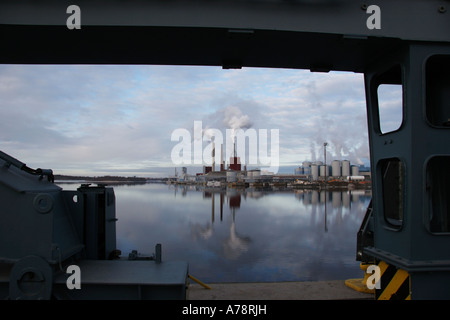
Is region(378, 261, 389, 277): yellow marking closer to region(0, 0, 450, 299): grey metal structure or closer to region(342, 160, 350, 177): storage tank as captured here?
region(0, 0, 450, 299): grey metal structure

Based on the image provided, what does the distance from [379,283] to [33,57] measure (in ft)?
20.8

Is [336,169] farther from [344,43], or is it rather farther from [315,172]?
[344,43]

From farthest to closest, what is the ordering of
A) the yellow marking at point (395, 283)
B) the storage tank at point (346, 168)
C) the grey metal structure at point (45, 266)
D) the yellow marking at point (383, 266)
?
the storage tank at point (346, 168), the yellow marking at point (383, 266), the yellow marking at point (395, 283), the grey metal structure at point (45, 266)

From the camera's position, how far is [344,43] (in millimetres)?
4055

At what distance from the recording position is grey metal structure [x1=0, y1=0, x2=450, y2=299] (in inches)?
146

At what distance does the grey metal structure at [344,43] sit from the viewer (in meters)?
3.72

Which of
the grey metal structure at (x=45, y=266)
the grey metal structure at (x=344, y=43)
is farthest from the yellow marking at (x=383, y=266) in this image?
the grey metal structure at (x=45, y=266)

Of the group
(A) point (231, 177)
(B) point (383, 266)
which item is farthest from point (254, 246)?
(A) point (231, 177)

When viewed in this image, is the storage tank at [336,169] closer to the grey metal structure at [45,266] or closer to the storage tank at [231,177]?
the storage tank at [231,177]

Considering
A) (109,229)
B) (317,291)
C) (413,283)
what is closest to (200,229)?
(317,291)

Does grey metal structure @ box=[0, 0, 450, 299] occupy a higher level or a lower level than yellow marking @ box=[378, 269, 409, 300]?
higher

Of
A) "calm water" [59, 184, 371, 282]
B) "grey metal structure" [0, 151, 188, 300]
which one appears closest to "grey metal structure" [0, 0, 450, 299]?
"grey metal structure" [0, 151, 188, 300]
